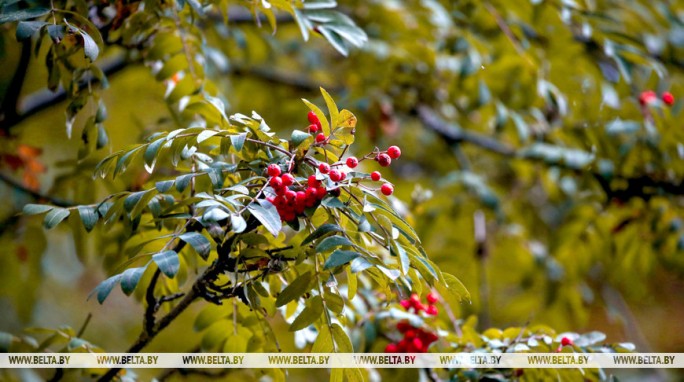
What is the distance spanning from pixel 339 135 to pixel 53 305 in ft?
8.72

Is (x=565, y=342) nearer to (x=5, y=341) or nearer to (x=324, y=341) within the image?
(x=324, y=341)

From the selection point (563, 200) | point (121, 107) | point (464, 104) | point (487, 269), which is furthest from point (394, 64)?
point (121, 107)

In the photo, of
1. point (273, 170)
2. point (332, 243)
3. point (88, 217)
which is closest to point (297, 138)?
point (273, 170)

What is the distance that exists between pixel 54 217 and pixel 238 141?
348 millimetres

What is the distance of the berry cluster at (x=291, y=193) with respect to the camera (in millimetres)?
1056

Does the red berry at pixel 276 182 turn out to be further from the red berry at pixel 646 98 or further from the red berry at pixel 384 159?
the red berry at pixel 646 98

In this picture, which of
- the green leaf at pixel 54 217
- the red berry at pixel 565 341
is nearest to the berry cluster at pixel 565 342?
the red berry at pixel 565 341

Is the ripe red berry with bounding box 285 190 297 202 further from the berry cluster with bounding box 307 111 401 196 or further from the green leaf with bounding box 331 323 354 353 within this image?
the green leaf with bounding box 331 323 354 353

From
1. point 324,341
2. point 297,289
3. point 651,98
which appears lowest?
point 651,98

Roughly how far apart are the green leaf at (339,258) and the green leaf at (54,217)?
1.52ft

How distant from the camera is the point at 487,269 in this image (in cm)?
328

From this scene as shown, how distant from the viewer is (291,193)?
1.07m

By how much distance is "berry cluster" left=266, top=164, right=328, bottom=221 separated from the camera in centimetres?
106

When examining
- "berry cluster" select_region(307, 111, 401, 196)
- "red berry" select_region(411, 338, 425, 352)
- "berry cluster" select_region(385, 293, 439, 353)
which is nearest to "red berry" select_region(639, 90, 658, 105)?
"berry cluster" select_region(385, 293, 439, 353)
